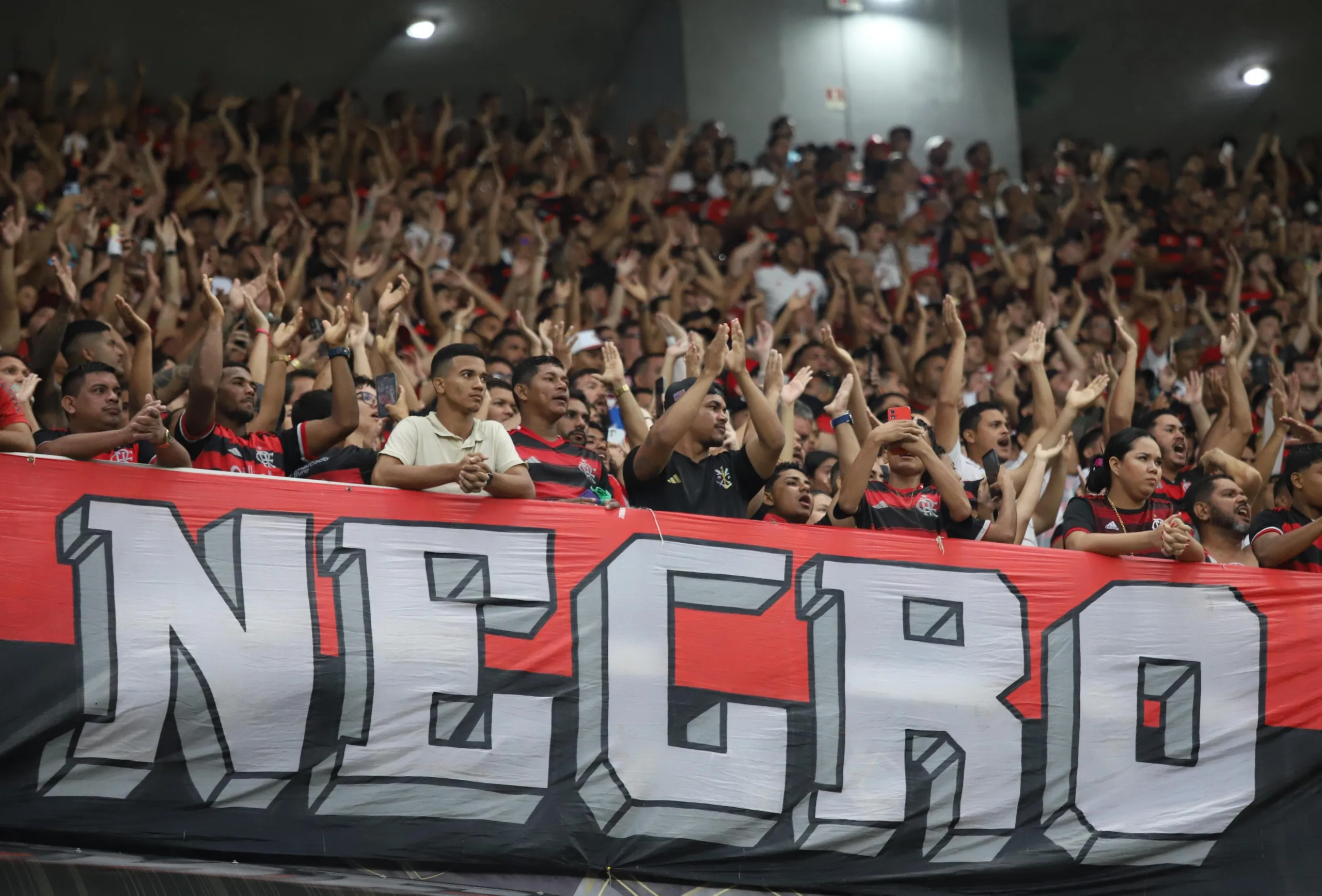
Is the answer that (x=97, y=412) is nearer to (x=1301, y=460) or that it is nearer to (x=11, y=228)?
(x=11, y=228)

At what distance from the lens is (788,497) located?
20.5 ft

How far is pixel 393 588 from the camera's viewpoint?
513cm

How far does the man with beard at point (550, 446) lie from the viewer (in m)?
5.91

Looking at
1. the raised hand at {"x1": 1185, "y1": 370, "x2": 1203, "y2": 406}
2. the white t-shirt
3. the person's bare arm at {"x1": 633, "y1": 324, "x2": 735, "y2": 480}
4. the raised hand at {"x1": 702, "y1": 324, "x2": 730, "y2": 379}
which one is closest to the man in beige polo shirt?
the person's bare arm at {"x1": 633, "y1": 324, "x2": 735, "y2": 480}

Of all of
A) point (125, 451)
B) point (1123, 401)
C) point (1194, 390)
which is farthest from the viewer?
point (1194, 390)

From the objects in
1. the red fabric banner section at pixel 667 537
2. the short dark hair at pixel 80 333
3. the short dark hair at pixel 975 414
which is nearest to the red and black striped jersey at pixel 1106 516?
the red fabric banner section at pixel 667 537

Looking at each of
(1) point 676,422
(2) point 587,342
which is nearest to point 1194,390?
(2) point 587,342

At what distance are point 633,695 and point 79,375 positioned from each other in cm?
244

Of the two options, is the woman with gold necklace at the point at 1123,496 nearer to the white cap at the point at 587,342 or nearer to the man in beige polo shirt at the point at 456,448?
the man in beige polo shirt at the point at 456,448

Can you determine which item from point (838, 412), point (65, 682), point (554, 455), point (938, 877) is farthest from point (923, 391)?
point (65, 682)

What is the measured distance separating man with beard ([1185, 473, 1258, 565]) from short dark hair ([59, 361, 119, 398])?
4.46 meters

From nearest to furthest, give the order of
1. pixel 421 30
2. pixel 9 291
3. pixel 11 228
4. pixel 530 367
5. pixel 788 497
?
pixel 530 367
pixel 788 497
pixel 9 291
pixel 11 228
pixel 421 30

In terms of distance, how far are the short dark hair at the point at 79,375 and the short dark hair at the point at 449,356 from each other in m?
1.21

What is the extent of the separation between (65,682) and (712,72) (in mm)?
10937
